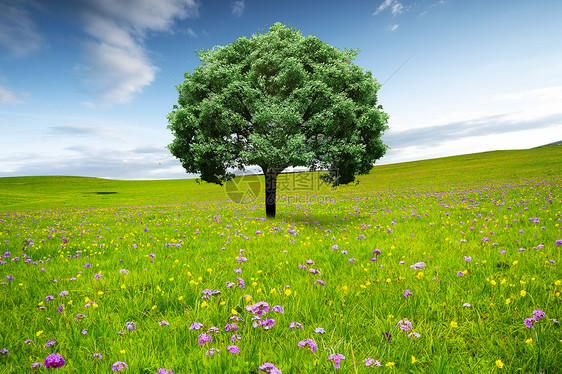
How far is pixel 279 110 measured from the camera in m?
9.66

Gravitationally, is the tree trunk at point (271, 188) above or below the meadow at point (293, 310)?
above

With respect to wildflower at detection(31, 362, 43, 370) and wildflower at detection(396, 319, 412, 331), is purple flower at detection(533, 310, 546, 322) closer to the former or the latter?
wildflower at detection(396, 319, 412, 331)

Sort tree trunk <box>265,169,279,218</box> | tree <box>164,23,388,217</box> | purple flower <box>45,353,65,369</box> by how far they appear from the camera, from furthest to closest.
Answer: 1. tree trunk <box>265,169,279,218</box>
2. tree <box>164,23,388,217</box>
3. purple flower <box>45,353,65,369</box>

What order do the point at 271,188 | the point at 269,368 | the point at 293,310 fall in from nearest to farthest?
the point at 269,368
the point at 293,310
the point at 271,188

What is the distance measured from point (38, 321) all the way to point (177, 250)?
12.3 ft

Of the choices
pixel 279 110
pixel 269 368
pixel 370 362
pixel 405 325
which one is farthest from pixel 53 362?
pixel 279 110

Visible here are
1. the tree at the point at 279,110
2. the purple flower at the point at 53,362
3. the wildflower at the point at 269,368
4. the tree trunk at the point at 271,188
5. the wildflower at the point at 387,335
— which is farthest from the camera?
the tree trunk at the point at 271,188

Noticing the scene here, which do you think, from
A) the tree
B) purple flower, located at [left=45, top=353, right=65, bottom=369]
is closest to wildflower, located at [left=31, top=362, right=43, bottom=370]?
purple flower, located at [left=45, top=353, right=65, bottom=369]

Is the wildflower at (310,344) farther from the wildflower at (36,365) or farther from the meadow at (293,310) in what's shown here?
the wildflower at (36,365)


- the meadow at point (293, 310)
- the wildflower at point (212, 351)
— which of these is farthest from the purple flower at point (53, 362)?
the wildflower at point (212, 351)

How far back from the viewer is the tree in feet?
33.0

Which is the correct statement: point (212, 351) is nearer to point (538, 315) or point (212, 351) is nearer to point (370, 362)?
point (370, 362)

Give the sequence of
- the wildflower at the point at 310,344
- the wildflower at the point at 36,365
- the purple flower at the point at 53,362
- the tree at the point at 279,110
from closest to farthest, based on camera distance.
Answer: the purple flower at the point at 53,362, the wildflower at the point at 36,365, the wildflower at the point at 310,344, the tree at the point at 279,110

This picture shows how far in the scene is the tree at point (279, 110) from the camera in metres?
10.1
